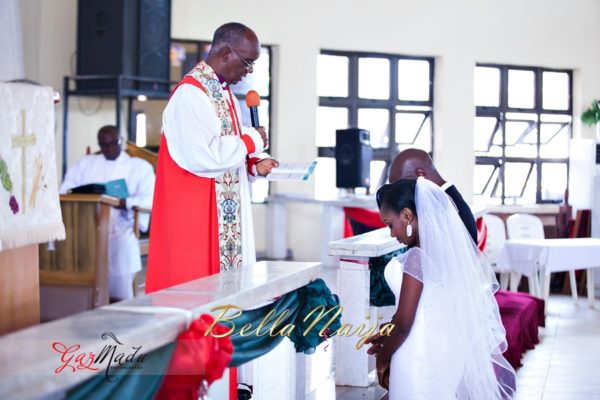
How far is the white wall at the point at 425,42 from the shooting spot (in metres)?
12.1

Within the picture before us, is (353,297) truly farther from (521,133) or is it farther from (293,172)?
(521,133)

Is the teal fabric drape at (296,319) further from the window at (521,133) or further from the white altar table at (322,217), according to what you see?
the window at (521,133)

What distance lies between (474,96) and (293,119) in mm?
2721

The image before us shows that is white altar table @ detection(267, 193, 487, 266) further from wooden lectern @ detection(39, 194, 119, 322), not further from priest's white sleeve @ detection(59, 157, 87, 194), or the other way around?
wooden lectern @ detection(39, 194, 119, 322)

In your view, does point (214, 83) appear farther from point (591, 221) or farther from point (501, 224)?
point (591, 221)

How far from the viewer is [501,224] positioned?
9414 millimetres

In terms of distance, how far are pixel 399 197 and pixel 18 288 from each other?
145 centimetres

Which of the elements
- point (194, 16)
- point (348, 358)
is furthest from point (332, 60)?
point (348, 358)

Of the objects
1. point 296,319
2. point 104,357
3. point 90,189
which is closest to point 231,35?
point 296,319

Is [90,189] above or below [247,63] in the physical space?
below

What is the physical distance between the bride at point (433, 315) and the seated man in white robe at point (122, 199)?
13.2 feet

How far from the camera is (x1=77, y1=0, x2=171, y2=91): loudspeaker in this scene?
33.4 feet

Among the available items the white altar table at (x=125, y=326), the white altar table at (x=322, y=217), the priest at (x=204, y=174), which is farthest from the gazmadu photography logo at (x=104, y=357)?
the white altar table at (x=322, y=217)

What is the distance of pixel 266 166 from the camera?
3621 mm
